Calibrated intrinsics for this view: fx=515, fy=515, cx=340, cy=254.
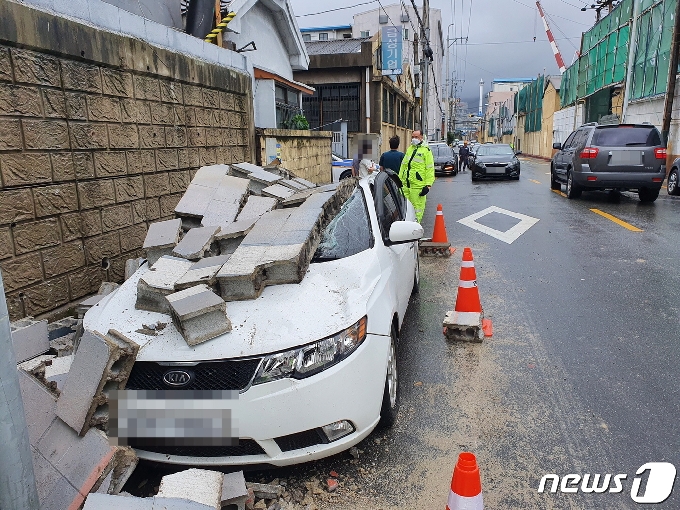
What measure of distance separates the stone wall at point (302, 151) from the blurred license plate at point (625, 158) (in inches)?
292

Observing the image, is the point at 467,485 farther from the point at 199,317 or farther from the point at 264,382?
the point at 199,317

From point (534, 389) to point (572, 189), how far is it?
11143 mm

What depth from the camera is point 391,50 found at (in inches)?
935

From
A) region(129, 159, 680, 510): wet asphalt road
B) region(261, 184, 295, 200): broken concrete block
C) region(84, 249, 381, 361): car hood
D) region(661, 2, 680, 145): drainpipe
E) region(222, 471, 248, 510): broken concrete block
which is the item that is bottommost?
region(129, 159, 680, 510): wet asphalt road

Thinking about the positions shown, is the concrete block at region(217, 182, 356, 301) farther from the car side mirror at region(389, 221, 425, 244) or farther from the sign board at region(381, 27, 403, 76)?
the sign board at region(381, 27, 403, 76)

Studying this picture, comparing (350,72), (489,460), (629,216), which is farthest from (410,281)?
(350,72)

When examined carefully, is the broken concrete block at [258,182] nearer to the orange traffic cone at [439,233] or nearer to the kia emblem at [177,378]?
the kia emblem at [177,378]

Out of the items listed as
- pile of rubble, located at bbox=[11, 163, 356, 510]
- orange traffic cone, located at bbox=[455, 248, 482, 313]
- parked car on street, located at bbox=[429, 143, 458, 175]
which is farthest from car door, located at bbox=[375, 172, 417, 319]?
parked car on street, located at bbox=[429, 143, 458, 175]

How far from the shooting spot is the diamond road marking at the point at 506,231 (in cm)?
943

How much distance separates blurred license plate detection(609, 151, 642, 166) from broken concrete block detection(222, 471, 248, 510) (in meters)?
12.1

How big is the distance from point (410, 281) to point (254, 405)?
2707mm

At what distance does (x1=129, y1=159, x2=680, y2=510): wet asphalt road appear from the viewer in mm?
2906

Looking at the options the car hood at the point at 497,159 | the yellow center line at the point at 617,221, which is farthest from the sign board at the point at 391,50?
the yellow center line at the point at 617,221

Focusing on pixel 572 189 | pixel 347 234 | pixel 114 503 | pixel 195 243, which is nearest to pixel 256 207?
pixel 195 243
